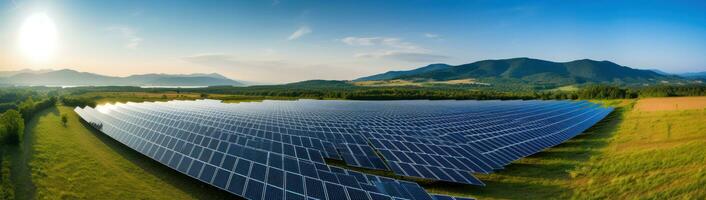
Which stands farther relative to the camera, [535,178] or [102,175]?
[535,178]

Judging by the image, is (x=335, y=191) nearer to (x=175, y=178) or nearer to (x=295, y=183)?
(x=295, y=183)

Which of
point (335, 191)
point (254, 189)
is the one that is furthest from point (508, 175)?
point (254, 189)

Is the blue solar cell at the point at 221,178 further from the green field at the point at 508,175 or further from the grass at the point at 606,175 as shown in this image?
the grass at the point at 606,175

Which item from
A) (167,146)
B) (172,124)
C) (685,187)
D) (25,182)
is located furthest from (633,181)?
(172,124)

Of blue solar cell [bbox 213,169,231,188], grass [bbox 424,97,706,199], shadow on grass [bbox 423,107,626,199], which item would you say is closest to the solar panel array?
blue solar cell [bbox 213,169,231,188]

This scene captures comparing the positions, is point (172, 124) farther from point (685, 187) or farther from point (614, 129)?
point (614, 129)

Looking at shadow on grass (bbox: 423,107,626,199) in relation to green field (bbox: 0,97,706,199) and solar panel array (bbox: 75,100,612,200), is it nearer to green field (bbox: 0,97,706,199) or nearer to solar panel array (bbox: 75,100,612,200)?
green field (bbox: 0,97,706,199)
